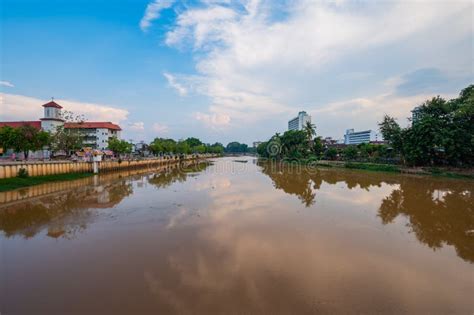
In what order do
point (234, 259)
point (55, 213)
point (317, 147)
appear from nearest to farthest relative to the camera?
point (234, 259)
point (55, 213)
point (317, 147)

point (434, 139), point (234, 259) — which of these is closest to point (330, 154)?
point (434, 139)

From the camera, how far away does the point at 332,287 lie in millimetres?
5461

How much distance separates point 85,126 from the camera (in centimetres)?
5841

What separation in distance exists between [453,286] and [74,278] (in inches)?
351

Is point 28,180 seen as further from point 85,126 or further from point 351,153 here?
point 351,153

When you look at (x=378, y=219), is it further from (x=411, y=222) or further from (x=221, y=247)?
(x=221, y=247)

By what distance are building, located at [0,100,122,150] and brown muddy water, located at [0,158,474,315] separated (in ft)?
133

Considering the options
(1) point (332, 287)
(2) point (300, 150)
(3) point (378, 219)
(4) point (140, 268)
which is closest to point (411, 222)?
(3) point (378, 219)

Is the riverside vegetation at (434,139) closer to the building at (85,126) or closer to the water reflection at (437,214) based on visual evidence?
the water reflection at (437,214)

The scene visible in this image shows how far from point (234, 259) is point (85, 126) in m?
63.8

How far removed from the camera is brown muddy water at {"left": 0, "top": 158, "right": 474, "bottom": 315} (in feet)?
16.2

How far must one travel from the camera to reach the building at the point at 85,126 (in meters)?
48.0

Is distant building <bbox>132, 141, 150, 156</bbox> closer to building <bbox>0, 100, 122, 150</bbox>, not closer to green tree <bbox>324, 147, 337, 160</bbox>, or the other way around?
building <bbox>0, 100, 122, 150</bbox>

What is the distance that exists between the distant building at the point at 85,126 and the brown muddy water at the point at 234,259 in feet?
134
